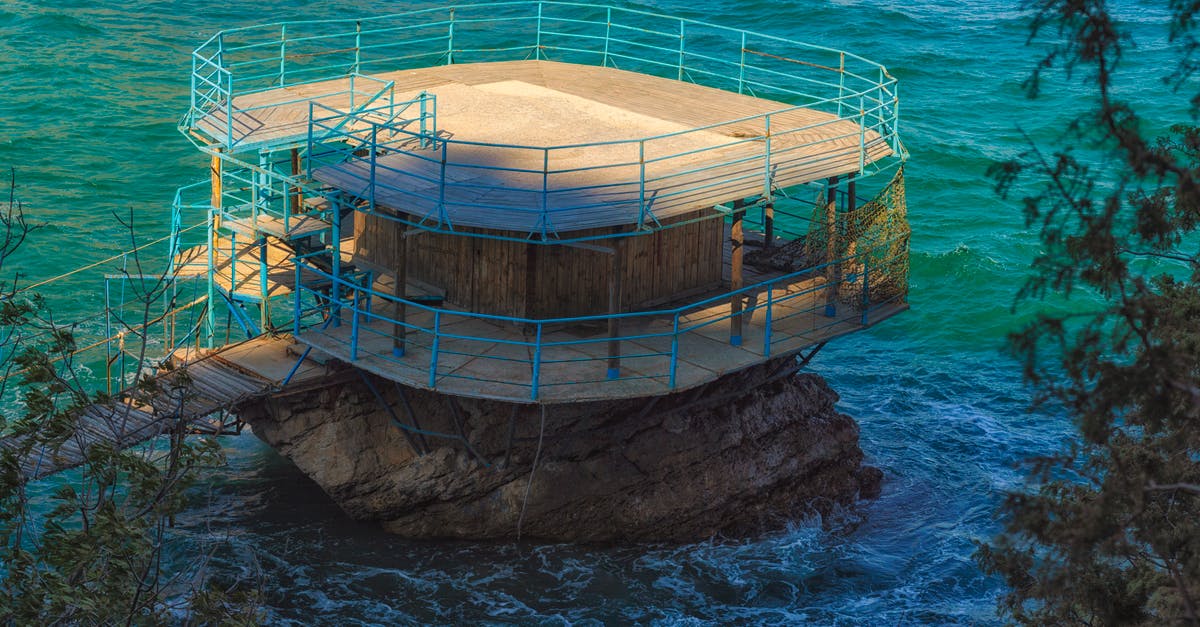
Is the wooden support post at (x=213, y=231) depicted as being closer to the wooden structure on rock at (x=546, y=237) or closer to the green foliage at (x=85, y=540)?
the wooden structure on rock at (x=546, y=237)

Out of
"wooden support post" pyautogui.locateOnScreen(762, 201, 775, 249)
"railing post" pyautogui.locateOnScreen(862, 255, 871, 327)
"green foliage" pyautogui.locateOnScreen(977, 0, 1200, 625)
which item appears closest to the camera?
"green foliage" pyautogui.locateOnScreen(977, 0, 1200, 625)

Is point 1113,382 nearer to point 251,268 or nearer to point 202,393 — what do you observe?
point 202,393

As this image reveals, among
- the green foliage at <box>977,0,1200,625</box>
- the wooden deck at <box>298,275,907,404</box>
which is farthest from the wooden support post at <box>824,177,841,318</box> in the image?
the green foliage at <box>977,0,1200,625</box>

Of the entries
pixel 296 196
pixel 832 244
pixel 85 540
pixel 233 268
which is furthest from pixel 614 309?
pixel 85 540

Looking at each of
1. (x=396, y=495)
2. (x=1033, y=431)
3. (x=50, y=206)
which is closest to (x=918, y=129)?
(x=1033, y=431)

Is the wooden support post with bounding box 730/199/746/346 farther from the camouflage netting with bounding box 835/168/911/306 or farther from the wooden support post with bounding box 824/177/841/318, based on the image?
the camouflage netting with bounding box 835/168/911/306

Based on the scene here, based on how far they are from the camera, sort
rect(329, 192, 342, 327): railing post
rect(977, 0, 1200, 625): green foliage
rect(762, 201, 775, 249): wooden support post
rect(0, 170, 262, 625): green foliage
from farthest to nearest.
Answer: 1. rect(762, 201, 775, 249): wooden support post
2. rect(329, 192, 342, 327): railing post
3. rect(0, 170, 262, 625): green foliage
4. rect(977, 0, 1200, 625): green foliage

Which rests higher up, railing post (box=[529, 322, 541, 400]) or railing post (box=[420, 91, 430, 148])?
railing post (box=[420, 91, 430, 148])

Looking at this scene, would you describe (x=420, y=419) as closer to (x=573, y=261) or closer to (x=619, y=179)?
(x=573, y=261)
